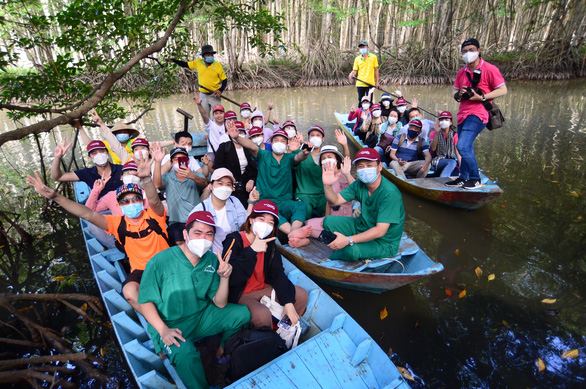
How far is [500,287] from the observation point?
4301 millimetres

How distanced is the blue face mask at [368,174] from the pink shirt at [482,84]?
2.79 m

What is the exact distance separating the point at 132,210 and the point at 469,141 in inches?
205

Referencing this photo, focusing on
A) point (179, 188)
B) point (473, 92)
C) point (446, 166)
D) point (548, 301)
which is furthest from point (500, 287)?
point (179, 188)

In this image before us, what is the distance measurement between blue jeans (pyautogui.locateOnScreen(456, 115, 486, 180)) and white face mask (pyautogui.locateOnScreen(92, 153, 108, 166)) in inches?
219

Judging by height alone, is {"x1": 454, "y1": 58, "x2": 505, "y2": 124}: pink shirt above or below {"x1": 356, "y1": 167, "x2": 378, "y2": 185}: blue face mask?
above

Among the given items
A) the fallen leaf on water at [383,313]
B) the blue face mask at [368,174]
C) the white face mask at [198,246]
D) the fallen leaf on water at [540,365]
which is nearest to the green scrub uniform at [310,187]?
the blue face mask at [368,174]

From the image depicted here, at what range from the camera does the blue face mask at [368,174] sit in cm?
375

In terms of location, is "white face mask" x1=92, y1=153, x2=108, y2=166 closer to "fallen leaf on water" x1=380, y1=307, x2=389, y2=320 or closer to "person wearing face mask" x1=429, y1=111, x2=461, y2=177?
"fallen leaf on water" x1=380, y1=307, x2=389, y2=320

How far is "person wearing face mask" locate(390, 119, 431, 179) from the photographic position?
688cm

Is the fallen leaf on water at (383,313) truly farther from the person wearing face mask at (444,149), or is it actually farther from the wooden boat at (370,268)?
the person wearing face mask at (444,149)

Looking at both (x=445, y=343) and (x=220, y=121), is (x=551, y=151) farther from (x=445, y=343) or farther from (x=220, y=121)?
(x=220, y=121)

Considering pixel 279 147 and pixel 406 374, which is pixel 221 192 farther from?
pixel 406 374

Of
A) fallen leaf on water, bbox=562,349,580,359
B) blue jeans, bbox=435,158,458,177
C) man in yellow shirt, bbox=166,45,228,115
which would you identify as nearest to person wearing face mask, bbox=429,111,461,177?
blue jeans, bbox=435,158,458,177

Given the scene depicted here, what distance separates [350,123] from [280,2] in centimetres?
1566
